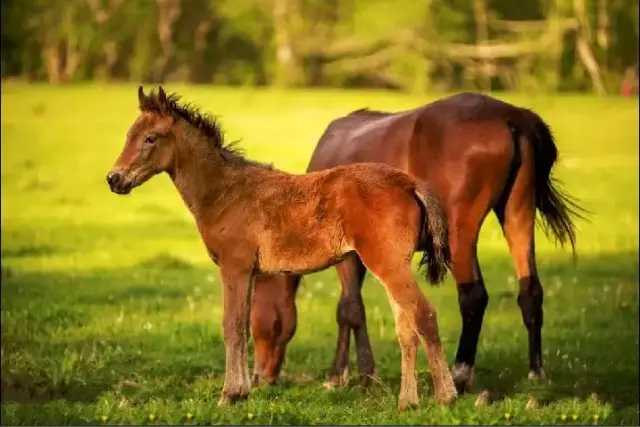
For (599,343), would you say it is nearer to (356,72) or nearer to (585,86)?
(585,86)

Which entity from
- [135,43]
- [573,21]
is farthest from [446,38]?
[135,43]

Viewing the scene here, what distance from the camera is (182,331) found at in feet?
41.6

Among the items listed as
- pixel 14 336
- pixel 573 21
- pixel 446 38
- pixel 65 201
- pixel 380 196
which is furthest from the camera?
Answer: pixel 446 38

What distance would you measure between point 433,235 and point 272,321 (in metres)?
2.77

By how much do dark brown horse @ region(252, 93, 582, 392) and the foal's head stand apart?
231cm

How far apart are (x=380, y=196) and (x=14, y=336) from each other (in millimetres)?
5647

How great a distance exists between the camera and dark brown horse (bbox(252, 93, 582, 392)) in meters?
10.1

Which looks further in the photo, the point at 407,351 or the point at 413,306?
the point at 407,351

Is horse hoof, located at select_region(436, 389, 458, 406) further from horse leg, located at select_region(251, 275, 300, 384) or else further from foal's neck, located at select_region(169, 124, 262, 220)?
horse leg, located at select_region(251, 275, 300, 384)

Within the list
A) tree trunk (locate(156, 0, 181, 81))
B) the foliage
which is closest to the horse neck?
the foliage

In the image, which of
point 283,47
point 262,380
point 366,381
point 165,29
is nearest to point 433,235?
point 366,381

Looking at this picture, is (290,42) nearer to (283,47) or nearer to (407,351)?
(283,47)

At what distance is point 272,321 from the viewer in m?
10.4

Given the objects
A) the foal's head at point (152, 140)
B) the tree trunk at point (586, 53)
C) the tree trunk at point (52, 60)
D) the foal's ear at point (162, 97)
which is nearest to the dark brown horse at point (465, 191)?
the foal's head at point (152, 140)
